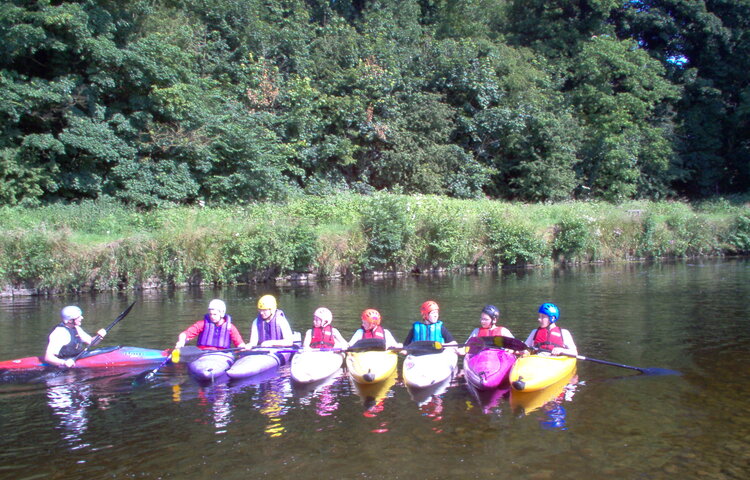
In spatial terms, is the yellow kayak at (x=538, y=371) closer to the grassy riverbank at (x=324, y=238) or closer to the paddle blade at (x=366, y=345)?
the paddle blade at (x=366, y=345)

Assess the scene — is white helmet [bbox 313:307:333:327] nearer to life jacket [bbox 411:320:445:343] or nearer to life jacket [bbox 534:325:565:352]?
life jacket [bbox 411:320:445:343]

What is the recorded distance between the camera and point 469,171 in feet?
97.9

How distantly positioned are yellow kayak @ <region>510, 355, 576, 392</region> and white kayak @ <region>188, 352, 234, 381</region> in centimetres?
372

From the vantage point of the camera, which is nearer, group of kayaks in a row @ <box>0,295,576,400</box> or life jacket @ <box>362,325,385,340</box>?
group of kayaks in a row @ <box>0,295,576,400</box>

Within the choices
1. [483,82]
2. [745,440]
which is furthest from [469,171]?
[745,440]

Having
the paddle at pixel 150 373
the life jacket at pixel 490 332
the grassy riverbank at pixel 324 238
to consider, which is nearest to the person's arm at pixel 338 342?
the life jacket at pixel 490 332

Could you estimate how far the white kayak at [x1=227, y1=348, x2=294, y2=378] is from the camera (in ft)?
27.0

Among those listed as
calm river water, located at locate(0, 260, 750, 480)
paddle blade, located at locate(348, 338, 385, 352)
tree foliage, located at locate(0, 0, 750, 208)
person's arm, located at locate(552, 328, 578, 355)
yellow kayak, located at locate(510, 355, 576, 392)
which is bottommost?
calm river water, located at locate(0, 260, 750, 480)

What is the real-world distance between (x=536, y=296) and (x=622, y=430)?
9.16 metres

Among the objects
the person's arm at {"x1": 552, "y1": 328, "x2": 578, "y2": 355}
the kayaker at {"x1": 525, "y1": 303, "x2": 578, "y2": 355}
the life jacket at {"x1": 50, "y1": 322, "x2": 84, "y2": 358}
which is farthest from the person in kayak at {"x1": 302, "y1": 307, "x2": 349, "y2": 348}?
the life jacket at {"x1": 50, "y1": 322, "x2": 84, "y2": 358}

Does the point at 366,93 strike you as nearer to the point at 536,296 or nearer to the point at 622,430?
the point at 536,296

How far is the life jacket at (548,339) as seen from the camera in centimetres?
821

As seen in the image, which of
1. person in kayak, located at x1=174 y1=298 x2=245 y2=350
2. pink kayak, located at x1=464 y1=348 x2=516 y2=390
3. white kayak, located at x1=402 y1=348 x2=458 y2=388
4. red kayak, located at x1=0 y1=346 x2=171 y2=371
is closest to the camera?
pink kayak, located at x1=464 y1=348 x2=516 y2=390

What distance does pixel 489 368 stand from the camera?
25.2 ft
